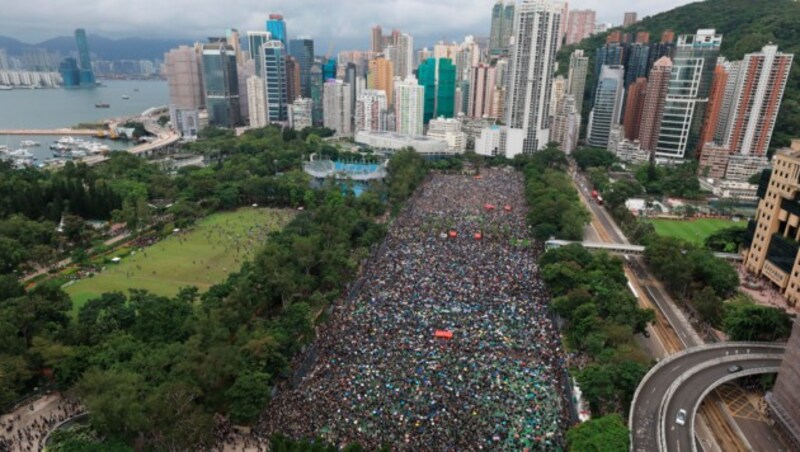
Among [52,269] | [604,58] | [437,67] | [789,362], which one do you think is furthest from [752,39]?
[52,269]

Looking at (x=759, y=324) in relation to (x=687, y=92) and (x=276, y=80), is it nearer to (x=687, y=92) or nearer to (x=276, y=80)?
(x=687, y=92)

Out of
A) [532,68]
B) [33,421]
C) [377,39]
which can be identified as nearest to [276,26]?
→ [377,39]

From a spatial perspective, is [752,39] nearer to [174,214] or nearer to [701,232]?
[701,232]

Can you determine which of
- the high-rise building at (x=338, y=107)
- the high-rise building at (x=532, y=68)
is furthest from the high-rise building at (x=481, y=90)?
the high-rise building at (x=338, y=107)

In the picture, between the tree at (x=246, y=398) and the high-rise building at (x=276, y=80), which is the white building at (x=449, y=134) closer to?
the high-rise building at (x=276, y=80)

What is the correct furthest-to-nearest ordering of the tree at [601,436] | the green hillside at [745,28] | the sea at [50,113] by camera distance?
1. the sea at [50,113]
2. the green hillside at [745,28]
3. the tree at [601,436]
